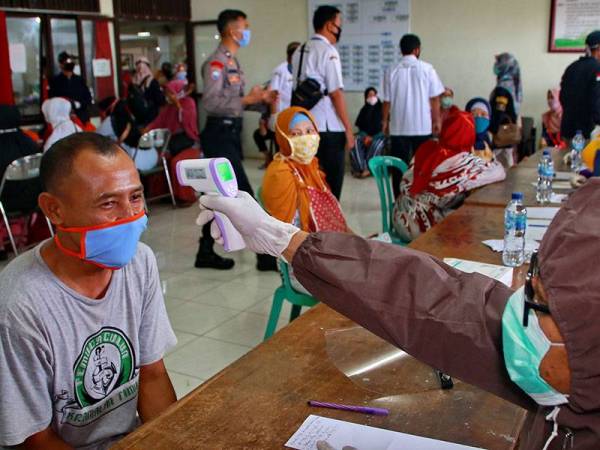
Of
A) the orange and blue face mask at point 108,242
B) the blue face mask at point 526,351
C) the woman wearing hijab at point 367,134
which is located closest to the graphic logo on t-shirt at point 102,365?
the orange and blue face mask at point 108,242

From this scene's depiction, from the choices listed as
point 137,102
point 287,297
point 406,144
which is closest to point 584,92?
point 406,144

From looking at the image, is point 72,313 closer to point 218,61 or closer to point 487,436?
point 487,436

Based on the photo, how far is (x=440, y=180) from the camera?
3.28 meters

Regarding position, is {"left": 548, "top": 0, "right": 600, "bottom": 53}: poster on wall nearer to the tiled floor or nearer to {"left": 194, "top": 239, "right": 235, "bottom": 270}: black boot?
the tiled floor

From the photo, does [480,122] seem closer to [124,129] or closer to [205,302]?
[205,302]

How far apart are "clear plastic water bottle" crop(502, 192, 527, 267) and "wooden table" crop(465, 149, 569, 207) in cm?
56

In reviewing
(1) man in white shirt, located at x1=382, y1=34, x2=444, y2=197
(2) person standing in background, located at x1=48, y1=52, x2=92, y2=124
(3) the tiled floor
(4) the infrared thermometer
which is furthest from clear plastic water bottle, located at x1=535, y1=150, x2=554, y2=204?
(2) person standing in background, located at x1=48, y1=52, x2=92, y2=124

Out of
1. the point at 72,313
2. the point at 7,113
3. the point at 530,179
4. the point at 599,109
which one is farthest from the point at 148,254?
the point at 599,109

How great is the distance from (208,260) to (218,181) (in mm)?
3147

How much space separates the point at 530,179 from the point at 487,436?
2.80 meters

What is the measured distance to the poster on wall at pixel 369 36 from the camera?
7.98 meters

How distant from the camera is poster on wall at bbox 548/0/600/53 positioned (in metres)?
6.92

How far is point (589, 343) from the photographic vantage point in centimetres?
73

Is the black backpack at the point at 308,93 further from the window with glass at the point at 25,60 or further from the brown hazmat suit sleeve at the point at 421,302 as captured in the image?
the window with glass at the point at 25,60
